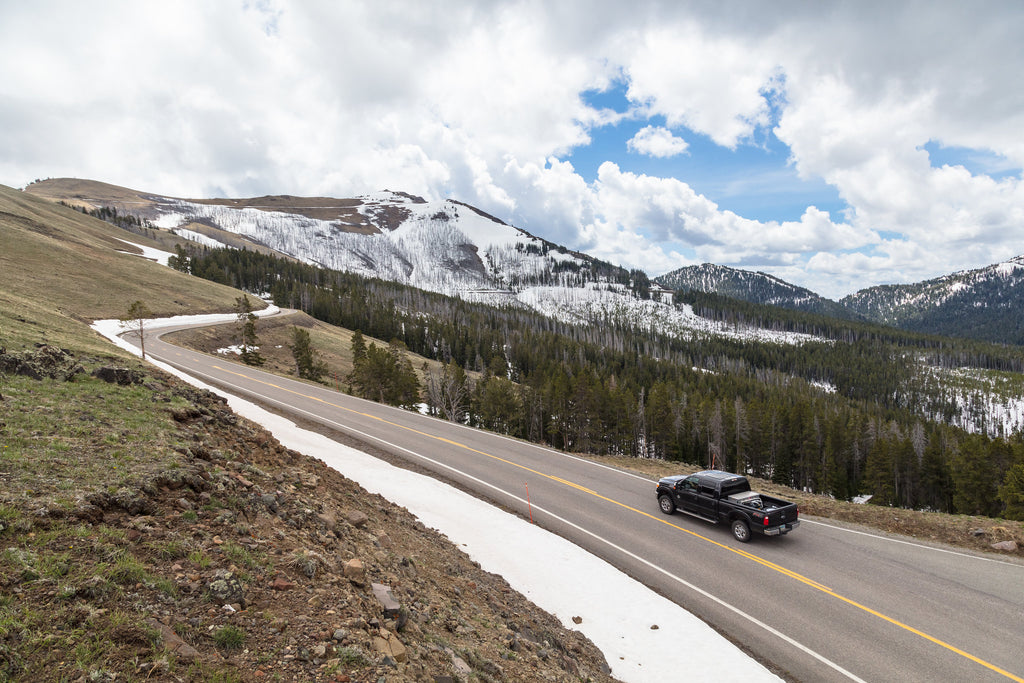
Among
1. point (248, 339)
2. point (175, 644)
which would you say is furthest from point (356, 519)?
point (248, 339)

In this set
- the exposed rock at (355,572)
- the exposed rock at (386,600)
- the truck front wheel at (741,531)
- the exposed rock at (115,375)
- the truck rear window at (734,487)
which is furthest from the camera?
the truck rear window at (734,487)

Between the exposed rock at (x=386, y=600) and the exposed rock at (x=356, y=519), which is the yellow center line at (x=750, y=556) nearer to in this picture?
the exposed rock at (x=356, y=519)

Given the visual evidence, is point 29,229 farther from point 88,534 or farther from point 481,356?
point 88,534

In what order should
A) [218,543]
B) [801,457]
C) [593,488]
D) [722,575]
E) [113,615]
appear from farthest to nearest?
[801,457] < [593,488] < [722,575] < [218,543] < [113,615]

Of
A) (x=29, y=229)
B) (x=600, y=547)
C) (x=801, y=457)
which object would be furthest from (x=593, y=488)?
(x=29, y=229)

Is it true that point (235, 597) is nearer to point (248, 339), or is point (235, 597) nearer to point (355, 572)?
point (355, 572)

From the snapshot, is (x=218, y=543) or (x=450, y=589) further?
(x=450, y=589)

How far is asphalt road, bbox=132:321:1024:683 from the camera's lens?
8750 mm

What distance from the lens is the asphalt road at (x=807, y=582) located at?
8.75 meters

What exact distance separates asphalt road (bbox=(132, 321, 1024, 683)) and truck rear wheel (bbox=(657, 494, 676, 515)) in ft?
0.76

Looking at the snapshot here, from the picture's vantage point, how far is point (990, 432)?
13338cm

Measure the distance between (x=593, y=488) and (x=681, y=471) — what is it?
241 inches

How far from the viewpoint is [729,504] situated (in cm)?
1403

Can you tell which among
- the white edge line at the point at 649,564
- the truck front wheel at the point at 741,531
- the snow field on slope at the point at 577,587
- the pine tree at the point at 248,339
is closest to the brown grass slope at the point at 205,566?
the snow field on slope at the point at 577,587
